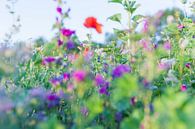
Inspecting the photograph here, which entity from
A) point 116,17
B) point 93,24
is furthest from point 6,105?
point 116,17

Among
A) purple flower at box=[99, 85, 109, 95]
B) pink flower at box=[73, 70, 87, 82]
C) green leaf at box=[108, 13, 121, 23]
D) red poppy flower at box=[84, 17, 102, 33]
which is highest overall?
green leaf at box=[108, 13, 121, 23]

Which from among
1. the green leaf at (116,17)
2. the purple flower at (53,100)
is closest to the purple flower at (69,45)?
the purple flower at (53,100)

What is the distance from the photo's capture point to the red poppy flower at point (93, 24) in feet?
7.78

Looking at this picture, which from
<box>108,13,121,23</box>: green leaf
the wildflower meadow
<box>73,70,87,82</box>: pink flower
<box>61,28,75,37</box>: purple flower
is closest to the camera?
the wildflower meadow

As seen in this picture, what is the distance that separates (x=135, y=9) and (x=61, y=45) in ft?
2.91

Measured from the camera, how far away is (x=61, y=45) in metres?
2.34

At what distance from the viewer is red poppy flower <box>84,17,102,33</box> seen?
7.78 feet

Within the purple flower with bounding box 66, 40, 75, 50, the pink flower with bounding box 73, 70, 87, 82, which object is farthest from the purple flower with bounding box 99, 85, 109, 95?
the pink flower with bounding box 73, 70, 87, 82

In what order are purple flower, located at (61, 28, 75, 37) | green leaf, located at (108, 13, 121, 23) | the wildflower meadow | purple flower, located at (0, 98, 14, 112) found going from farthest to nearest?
green leaf, located at (108, 13, 121, 23) → purple flower, located at (61, 28, 75, 37) → purple flower, located at (0, 98, 14, 112) → the wildflower meadow

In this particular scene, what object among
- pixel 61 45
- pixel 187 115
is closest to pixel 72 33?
pixel 61 45

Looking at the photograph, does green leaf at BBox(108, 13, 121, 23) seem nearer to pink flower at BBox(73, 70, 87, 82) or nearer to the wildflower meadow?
the wildflower meadow

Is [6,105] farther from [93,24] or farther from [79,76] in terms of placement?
[93,24]

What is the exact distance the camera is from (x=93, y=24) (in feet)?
7.82

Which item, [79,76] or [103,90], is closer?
[79,76]
